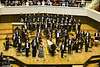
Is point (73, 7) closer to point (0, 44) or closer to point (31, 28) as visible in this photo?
point (31, 28)

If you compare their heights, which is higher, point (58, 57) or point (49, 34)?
point (49, 34)

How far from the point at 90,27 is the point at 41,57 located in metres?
7.49

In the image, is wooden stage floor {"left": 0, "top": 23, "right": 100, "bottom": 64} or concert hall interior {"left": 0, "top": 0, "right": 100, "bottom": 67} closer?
wooden stage floor {"left": 0, "top": 23, "right": 100, "bottom": 64}

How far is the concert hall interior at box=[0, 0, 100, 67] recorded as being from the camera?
18.0 meters

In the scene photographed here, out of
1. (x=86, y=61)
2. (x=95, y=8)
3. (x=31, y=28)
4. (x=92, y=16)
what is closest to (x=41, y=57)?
(x=86, y=61)

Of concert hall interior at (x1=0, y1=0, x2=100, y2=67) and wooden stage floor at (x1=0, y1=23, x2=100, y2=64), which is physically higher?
concert hall interior at (x1=0, y1=0, x2=100, y2=67)

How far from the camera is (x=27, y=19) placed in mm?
22453

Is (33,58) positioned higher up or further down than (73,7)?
further down

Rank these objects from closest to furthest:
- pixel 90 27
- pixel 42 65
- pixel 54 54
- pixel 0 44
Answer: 1. pixel 42 65
2. pixel 54 54
3. pixel 0 44
4. pixel 90 27

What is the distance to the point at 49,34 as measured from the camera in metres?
20.0

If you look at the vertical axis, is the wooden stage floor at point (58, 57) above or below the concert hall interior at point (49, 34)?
below

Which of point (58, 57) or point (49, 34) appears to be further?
point (49, 34)

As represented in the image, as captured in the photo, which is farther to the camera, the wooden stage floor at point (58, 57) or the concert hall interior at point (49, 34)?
the concert hall interior at point (49, 34)

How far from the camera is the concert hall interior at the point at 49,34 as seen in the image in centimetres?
1799
